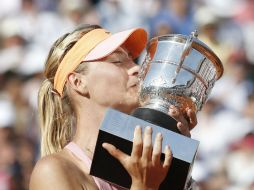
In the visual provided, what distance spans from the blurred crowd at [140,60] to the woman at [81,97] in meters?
3.00

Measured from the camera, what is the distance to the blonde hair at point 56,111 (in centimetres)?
272

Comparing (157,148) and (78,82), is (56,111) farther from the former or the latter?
(157,148)

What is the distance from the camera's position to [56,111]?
275 centimetres

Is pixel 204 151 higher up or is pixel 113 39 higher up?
pixel 113 39

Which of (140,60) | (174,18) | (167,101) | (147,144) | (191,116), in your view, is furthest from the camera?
(174,18)

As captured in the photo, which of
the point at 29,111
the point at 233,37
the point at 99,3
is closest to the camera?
the point at 29,111

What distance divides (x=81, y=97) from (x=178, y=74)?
425 millimetres

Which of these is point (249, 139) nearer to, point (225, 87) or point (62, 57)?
point (225, 87)

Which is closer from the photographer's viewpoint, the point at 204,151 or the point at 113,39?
the point at 113,39

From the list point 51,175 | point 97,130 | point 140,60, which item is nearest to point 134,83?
point 97,130

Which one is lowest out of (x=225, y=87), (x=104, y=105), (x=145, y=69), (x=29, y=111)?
(x=29, y=111)

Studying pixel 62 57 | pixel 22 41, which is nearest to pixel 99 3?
pixel 22 41

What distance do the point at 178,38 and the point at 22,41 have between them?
199 inches

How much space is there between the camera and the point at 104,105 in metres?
2.59
